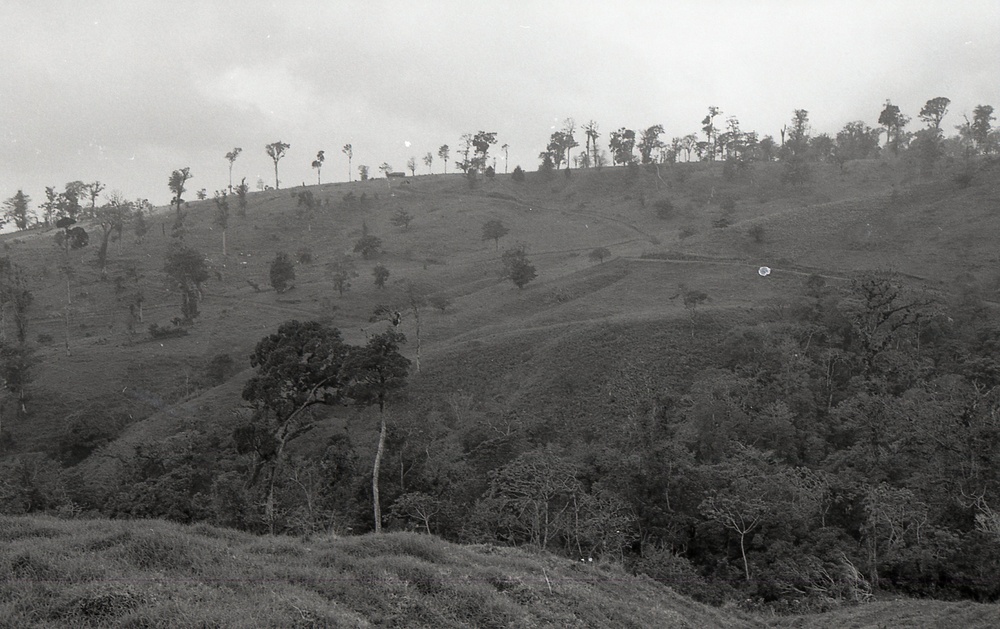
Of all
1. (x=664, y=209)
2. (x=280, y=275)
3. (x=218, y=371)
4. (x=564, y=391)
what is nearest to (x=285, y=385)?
(x=564, y=391)

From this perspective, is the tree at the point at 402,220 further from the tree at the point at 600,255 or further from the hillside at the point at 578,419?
the tree at the point at 600,255

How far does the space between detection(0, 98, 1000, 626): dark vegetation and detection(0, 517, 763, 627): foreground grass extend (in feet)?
0.47

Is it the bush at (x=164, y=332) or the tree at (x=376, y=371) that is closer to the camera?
the tree at (x=376, y=371)

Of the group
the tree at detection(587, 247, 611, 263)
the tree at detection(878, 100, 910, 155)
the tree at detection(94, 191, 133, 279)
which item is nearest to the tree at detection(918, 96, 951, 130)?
the tree at detection(878, 100, 910, 155)

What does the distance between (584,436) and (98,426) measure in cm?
4292

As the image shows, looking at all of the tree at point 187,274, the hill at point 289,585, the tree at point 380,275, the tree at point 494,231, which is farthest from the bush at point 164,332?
the hill at point 289,585

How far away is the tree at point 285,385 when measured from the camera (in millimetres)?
33188

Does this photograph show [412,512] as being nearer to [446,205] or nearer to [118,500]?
[118,500]

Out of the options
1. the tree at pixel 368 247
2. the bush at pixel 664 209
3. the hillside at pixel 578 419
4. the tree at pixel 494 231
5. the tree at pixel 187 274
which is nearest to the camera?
the hillside at pixel 578 419

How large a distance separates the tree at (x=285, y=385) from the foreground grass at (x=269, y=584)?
18066 mm

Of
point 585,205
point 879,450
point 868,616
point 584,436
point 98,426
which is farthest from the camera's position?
point 585,205

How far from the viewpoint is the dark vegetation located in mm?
28266

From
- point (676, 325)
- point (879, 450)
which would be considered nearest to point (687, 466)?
point (879, 450)

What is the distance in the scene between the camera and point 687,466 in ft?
112
